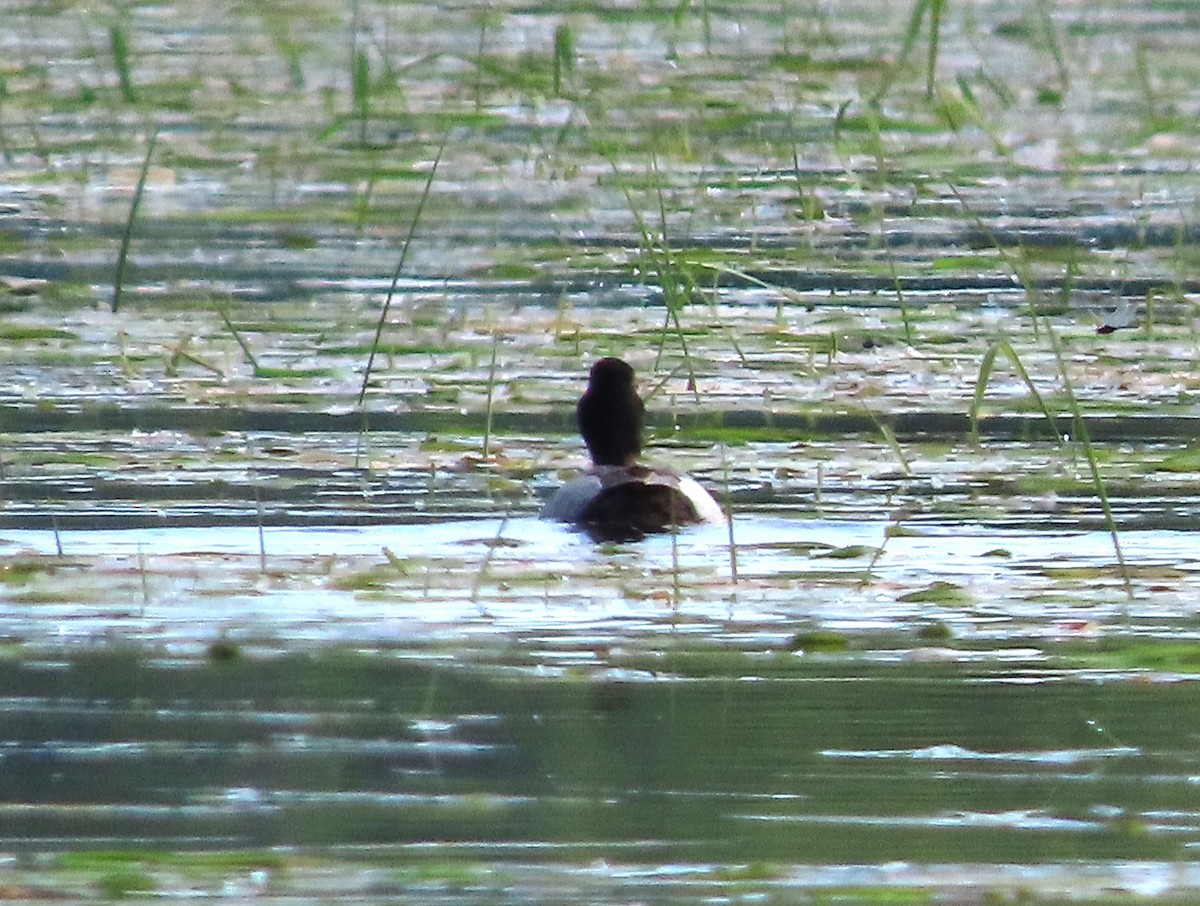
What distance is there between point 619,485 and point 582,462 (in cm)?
104

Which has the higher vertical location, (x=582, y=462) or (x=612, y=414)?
(x=612, y=414)

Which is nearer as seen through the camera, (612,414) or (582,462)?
(612,414)

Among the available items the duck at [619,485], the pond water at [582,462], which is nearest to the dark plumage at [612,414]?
the duck at [619,485]

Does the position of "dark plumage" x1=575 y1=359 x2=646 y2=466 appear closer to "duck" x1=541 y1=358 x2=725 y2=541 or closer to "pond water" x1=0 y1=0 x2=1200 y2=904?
"duck" x1=541 y1=358 x2=725 y2=541

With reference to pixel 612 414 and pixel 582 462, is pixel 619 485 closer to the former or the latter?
pixel 612 414

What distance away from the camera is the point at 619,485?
30.6ft

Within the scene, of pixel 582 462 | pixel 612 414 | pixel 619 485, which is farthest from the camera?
pixel 582 462

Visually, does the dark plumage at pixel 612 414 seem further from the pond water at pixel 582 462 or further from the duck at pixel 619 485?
the pond water at pixel 582 462

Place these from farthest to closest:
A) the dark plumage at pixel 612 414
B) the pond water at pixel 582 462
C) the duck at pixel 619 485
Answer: the dark plumage at pixel 612 414
the duck at pixel 619 485
the pond water at pixel 582 462

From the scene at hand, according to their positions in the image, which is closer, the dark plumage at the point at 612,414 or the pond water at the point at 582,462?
the pond water at the point at 582,462

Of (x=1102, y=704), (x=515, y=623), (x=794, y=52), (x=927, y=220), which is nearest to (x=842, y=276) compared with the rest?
(x=927, y=220)

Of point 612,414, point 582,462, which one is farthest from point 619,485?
point 582,462

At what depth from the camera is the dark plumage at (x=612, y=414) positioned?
9.80 meters

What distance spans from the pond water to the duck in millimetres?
95
